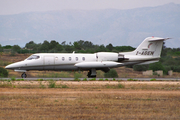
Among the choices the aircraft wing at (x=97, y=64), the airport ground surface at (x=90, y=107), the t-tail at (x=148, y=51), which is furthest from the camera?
the t-tail at (x=148, y=51)

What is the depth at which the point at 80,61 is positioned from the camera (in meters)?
30.3

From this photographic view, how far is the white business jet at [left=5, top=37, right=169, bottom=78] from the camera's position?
29.4 m

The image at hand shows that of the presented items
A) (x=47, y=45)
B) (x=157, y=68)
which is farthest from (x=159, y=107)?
(x=47, y=45)

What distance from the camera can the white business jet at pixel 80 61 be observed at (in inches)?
1159

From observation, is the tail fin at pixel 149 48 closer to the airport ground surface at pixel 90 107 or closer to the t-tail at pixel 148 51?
the t-tail at pixel 148 51

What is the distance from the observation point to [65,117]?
1069cm

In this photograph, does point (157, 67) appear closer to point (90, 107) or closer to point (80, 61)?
point (80, 61)

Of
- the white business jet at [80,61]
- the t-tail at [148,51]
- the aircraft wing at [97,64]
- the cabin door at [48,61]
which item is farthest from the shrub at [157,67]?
the cabin door at [48,61]

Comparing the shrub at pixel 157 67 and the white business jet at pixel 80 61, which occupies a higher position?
the white business jet at pixel 80 61

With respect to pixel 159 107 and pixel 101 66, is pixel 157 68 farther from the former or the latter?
pixel 159 107

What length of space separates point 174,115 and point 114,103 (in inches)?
127

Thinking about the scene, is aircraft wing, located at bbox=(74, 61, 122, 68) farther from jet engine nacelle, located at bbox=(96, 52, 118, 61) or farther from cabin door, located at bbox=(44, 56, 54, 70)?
cabin door, located at bbox=(44, 56, 54, 70)

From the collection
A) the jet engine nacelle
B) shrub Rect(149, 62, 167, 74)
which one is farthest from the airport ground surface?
shrub Rect(149, 62, 167, 74)

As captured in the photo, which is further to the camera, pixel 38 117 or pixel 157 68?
pixel 157 68
